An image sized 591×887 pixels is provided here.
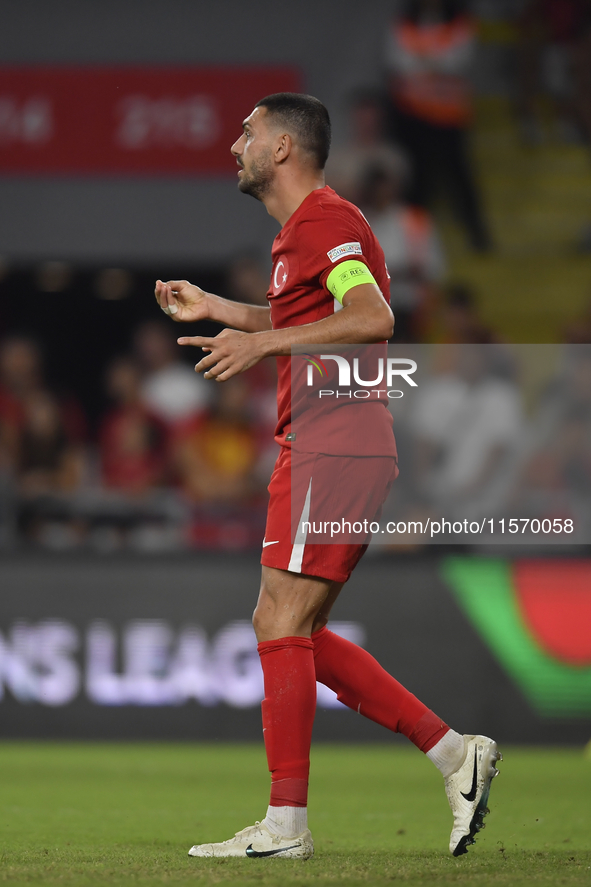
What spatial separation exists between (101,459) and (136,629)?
5.64 ft

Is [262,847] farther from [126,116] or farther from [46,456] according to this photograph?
[126,116]

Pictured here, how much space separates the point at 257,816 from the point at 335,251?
2257 millimetres

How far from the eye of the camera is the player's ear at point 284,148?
3.91 m

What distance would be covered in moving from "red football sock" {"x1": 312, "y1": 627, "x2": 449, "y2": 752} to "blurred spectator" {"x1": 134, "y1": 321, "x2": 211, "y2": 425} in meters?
5.56

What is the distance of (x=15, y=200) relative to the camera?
11266mm

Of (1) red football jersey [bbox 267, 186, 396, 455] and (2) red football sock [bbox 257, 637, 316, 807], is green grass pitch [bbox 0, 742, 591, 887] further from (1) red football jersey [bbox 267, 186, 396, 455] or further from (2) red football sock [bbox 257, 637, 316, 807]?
(1) red football jersey [bbox 267, 186, 396, 455]

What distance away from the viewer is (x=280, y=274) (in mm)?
3883

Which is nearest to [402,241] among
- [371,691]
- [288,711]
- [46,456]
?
[46,456]

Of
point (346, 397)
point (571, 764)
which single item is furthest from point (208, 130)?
point (346, 397)

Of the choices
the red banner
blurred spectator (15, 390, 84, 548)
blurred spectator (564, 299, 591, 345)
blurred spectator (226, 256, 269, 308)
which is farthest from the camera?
the red banner

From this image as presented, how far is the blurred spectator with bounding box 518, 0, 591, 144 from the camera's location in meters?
12.7

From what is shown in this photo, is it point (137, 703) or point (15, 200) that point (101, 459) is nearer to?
point (137, 703)

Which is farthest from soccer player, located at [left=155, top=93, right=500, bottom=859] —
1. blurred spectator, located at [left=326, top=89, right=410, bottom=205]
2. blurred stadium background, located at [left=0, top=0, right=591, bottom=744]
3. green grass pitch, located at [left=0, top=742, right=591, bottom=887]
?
blurred spectator, located at [left=326, top=89, right=410, bottom=205]

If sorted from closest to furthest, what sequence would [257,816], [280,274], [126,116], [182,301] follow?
[280,274] < [182,301] < [257,816] < [126,116]
